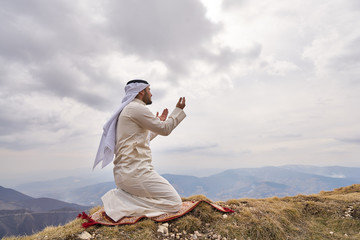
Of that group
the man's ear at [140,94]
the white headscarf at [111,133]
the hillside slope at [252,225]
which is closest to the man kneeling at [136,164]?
the white headscarf at [111,133]

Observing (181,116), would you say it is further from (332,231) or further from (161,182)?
(332,231)

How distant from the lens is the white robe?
17.4 feet

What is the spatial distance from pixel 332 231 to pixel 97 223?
6.47 m

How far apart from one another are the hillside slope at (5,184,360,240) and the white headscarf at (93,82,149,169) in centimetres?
159

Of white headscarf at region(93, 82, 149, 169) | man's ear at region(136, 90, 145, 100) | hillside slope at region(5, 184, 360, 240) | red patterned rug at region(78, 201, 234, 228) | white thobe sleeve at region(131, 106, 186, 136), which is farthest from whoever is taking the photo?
man's ear at region(136, 90, 145, 100)

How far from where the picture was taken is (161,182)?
5.47 metres

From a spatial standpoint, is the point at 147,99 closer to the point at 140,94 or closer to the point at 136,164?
the point at 140,94

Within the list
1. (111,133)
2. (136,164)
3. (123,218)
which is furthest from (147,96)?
(123,218)

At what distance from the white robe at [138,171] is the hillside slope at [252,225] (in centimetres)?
40

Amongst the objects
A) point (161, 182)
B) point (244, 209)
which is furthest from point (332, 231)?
point (161, 182)

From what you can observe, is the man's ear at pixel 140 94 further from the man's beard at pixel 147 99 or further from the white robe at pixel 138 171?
the white robe at pixel 138 171

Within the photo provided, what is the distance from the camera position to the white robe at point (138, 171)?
17.4 feet

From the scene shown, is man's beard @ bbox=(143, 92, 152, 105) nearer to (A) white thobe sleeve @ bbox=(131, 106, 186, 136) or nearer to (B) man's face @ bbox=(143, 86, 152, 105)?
(B) man's face @ bbox=(143, 86, 152, 105)

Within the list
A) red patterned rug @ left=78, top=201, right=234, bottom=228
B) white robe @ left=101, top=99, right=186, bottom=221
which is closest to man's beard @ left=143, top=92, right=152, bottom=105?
white robe @ left=101, top=99, right=186, bottom=221
